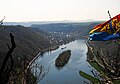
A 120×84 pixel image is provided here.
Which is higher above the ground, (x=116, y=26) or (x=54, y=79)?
(x=116, y=26)

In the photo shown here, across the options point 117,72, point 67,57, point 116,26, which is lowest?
point 67,57

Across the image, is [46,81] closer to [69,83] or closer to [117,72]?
[69,83]

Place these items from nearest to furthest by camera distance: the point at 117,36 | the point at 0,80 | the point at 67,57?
the point at 0,80
the point at 117,36
the point at 67,57

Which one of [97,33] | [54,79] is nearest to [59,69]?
[54,79]

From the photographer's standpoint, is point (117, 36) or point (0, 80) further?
point (117, 36)

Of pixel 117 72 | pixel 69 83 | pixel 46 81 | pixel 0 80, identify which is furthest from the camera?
pixel 46 81

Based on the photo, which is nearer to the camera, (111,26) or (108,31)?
(111,26)

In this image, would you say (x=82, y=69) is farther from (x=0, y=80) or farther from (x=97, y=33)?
(x=0, y=80)

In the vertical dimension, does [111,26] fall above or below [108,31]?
above
